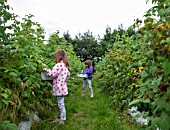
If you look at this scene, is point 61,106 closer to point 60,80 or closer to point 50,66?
point 60,80

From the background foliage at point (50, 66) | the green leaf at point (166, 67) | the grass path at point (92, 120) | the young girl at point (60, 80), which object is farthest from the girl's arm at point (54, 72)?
the green leaf at point (166, 67)

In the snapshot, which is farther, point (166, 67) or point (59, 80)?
point (59, 80)

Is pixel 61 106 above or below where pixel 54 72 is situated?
below

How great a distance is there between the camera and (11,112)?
11.6 ft

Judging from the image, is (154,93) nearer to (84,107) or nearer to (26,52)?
(26,52)

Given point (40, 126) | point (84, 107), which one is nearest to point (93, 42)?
point (84, 107)

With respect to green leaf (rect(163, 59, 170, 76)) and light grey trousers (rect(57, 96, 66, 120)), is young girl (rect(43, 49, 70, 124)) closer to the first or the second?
light grey trousers (rect(57, 96, 66, 120))

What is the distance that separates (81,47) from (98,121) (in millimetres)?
30497

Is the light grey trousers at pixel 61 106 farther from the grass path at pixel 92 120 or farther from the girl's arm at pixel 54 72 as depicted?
the girl's arm at pixel 54 72

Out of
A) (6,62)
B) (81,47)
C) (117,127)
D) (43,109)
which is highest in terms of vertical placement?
(81,47)

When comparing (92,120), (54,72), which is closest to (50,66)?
(54,72)

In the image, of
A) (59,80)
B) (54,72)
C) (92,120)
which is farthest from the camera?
(92,120)

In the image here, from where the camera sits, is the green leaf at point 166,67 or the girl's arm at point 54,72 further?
the girl's arm at point 54,72

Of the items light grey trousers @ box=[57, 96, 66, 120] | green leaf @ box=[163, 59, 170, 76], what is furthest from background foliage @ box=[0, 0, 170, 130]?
light grey trousers @ box=[57, 96, 66, 120]
